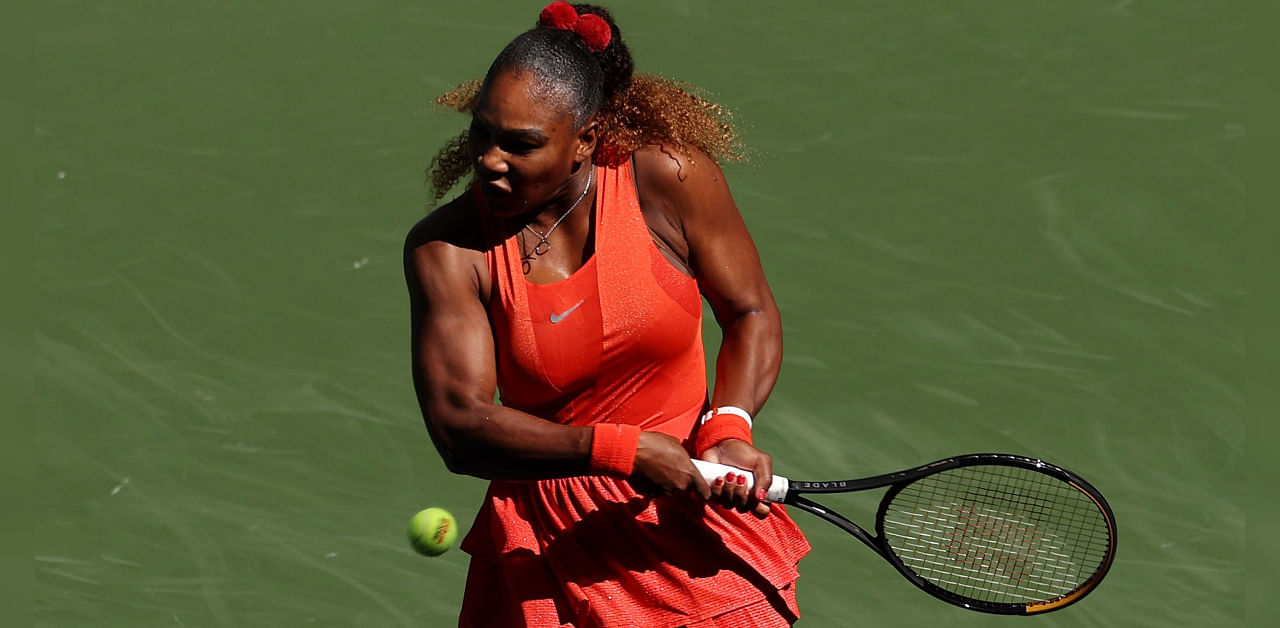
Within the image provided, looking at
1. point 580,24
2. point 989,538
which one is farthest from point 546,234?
point 989,538

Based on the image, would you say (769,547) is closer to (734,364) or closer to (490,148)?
(734,364)

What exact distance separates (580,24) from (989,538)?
142cm

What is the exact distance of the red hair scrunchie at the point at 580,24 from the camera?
145 inches

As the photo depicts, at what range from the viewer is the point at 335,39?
6164mm

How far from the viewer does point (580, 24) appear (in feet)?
12.1

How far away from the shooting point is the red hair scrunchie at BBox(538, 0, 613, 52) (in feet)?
12.1

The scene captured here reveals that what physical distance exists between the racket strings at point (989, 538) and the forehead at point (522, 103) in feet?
3.86

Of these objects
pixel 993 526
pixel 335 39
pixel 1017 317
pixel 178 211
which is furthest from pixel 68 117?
pixel 993 526

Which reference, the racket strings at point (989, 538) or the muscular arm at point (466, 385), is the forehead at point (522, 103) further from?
the racket strings at point (989, 538)

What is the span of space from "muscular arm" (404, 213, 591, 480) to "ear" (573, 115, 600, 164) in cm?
27

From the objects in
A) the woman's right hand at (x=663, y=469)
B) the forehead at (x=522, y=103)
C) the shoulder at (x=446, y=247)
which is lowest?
the woman's right hand at (x=663, y=469)

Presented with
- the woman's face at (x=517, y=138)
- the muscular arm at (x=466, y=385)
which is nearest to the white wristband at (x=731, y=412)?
the muscular arm at (x=466, y=385)

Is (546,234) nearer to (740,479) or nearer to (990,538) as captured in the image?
(740,479)

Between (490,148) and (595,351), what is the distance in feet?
1.44
